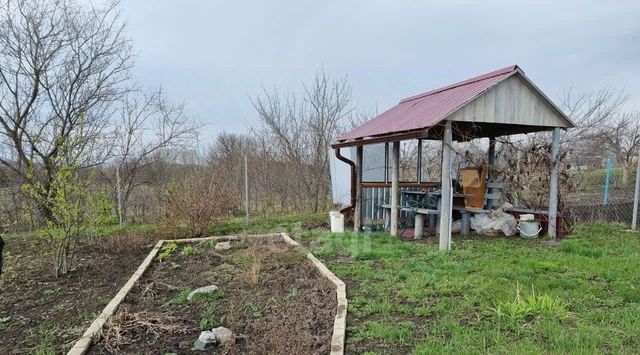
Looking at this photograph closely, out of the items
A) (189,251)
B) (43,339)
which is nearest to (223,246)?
(189,251)

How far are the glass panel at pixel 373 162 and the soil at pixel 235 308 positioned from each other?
397cm

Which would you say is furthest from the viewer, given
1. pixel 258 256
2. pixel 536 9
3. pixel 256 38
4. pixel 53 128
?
pixel 256 38

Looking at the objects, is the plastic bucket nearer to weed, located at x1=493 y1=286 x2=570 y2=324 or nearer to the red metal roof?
the red metal roof

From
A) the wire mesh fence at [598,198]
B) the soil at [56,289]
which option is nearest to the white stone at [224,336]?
the soil at [56,289]

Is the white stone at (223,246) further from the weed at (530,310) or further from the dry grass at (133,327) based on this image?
the weed at (530,310)

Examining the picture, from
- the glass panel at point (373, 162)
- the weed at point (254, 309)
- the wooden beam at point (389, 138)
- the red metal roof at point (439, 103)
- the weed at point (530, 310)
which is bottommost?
the weed at point (254, 309)

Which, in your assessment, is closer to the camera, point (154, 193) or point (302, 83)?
point (154, 193)

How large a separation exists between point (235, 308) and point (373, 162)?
6387 millimetres

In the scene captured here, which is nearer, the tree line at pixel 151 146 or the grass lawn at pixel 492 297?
the grass lawn at pixel 492 297

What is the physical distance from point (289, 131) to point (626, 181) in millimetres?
11963

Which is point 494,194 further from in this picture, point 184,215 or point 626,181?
point 626,181

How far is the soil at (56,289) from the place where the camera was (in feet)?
11.5

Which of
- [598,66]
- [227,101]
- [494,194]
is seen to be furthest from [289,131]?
[598,66]

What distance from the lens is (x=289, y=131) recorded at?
14.3 metres
